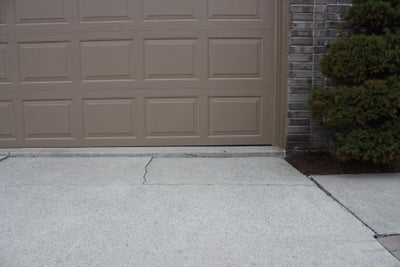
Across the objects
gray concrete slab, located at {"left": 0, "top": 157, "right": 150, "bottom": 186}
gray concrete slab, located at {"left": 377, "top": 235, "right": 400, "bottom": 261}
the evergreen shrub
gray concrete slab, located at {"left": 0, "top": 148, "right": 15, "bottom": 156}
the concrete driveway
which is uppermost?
the evergreen shrub

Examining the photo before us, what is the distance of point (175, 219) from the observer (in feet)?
10.4

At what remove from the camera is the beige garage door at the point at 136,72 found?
17.0 ft

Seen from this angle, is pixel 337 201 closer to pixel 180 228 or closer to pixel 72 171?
pixel 180 228

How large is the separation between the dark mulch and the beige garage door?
69 cm

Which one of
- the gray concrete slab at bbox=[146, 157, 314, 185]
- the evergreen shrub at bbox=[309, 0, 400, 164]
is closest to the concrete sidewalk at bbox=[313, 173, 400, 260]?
the evergreen shrub at bbox=[309, 0, 400, 164]

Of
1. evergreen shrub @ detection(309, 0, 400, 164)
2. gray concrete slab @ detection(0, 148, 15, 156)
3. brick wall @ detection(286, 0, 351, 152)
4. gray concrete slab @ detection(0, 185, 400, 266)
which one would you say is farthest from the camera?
gray concrete slab @ detection(0, 148, 15, 156)

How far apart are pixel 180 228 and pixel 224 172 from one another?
1530 mm

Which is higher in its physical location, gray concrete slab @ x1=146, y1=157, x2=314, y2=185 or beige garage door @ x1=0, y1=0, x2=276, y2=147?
beige garage door @ x1=0, y1=0, x2=276, y2=147

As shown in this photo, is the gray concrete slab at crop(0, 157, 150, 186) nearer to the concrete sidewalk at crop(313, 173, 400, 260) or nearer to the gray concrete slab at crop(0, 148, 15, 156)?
the gray concrete slab at crop(0, 148, 15, 156)

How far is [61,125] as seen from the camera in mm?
5406

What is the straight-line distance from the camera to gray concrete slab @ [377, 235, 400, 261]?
2601 mm

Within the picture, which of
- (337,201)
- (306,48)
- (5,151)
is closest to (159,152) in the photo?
(5,151)

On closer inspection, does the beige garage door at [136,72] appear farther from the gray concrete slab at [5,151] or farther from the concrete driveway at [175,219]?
the concrete driveway at [175,219]

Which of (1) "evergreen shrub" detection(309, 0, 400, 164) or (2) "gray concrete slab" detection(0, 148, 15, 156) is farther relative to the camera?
(2) "gray concrete slab" detection(0, 148, 15, 156)
